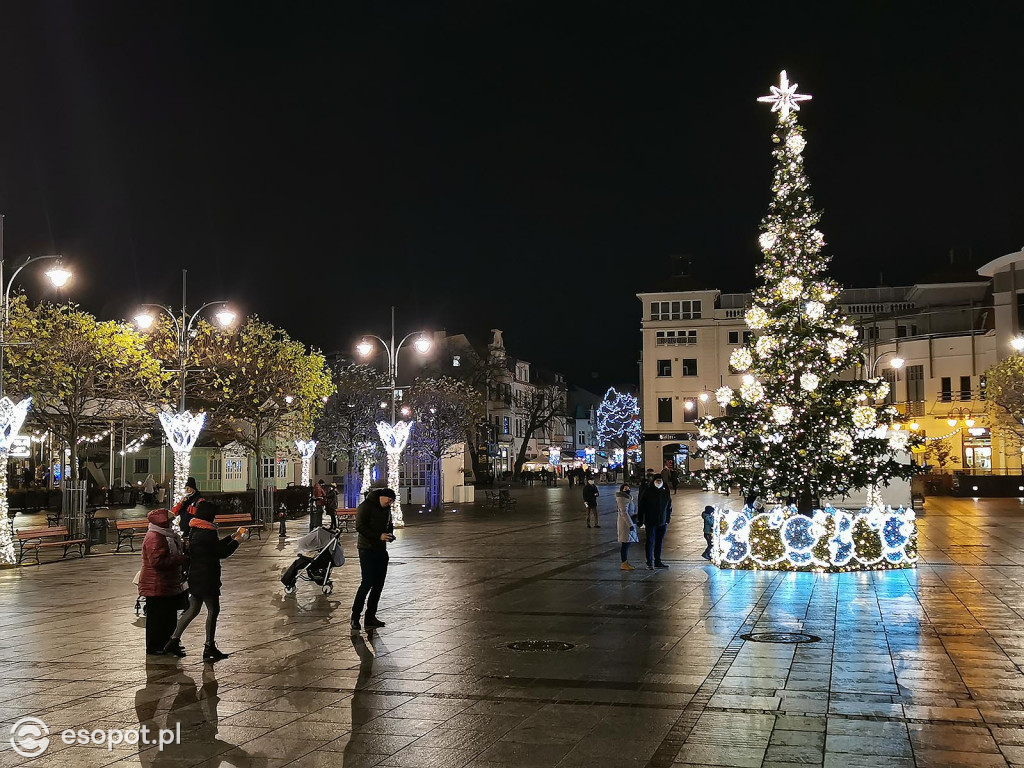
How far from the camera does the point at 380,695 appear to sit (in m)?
7.74

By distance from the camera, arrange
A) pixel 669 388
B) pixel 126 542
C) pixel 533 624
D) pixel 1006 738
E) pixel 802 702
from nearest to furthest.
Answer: pixel 1006 738, pixel 802 702, pixel 533 624, pixel 126 542, pixel 669 388

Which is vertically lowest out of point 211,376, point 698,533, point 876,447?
point 698,533

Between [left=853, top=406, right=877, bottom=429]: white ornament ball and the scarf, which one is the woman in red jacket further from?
[left=853, top=406, right=877, bottom=429]: white ornament ball

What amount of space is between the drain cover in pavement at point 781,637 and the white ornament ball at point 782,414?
24.9 feet

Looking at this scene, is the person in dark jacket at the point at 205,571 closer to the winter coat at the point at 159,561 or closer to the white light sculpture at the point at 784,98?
the winter coat at the point at 159,561

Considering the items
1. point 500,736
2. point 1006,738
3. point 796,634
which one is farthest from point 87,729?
point 796,634

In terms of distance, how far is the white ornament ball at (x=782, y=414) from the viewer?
17.5 metres

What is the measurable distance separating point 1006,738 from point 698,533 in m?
19.6

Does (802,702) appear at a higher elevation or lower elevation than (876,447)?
lower

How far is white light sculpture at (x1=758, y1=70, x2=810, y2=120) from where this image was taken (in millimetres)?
18969

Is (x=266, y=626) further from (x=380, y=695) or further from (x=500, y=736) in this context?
(x=500, y=736)

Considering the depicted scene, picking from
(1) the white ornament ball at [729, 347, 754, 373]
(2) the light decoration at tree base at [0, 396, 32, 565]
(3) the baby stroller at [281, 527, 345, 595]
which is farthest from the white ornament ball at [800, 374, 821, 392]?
(2) the light decoration at tree base at [0, 396, 32, 565]

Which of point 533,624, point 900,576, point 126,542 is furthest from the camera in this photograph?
point 126,542

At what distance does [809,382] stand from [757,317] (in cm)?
165
